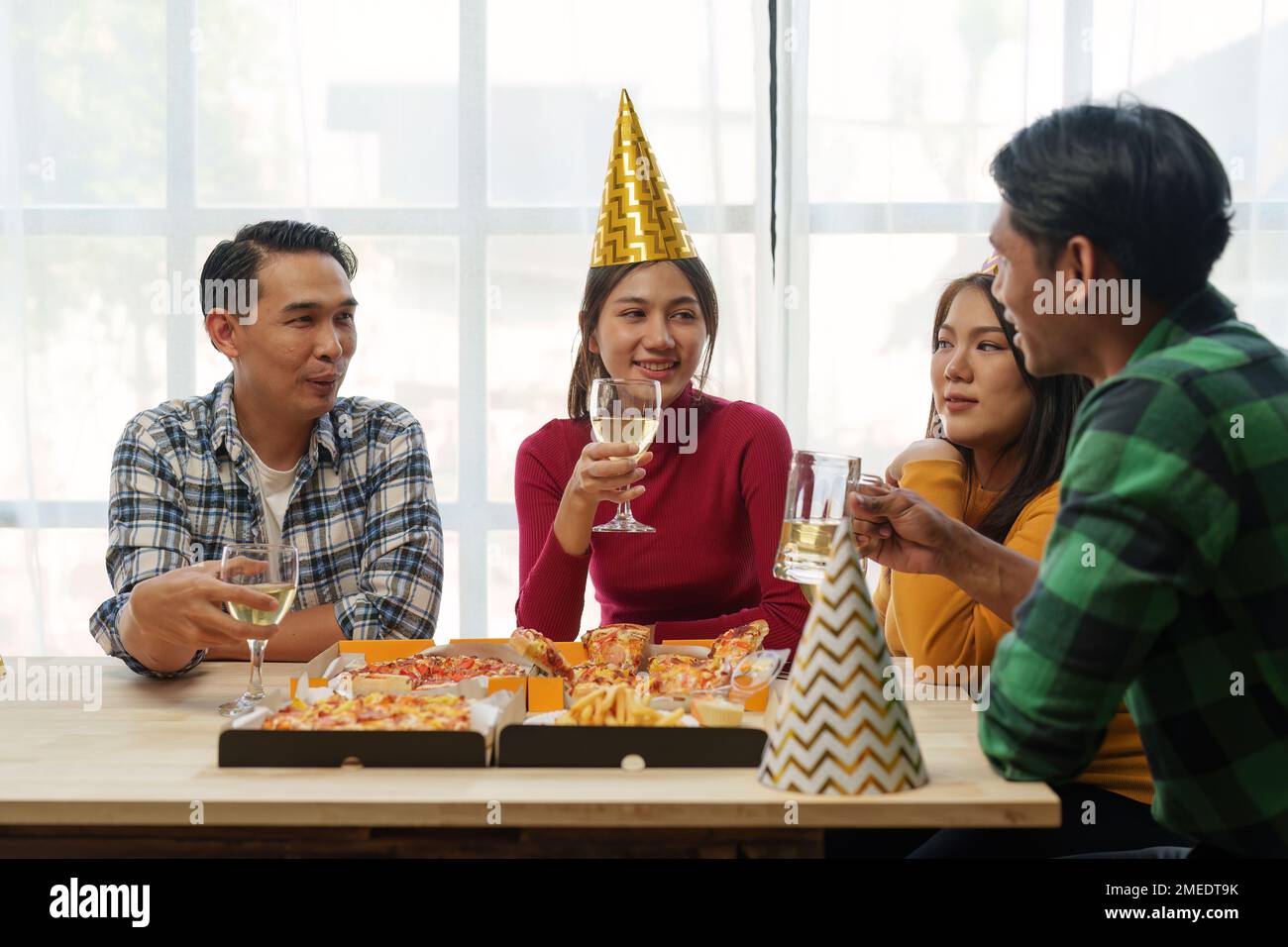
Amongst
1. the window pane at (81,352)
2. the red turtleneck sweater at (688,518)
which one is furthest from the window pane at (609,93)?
the red turtleneck sweater at (688,518)

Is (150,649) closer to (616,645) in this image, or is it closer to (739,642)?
(616,645)

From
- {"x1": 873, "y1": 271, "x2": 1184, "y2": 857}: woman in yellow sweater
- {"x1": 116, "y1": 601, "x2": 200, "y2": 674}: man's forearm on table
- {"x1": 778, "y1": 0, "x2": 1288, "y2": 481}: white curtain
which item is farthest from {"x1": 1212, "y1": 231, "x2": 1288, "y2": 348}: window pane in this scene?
{"x1": 116, "y1": 601, "x2": 200, "y2": 674}: man's forearm on table

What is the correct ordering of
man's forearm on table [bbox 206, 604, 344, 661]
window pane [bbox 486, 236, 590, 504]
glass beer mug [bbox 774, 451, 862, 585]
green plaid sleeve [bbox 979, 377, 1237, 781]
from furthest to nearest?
1. window pane [bbox 486, 236, 590, 504]
2. man's forearm on table [bbox 206, 604, 344, 661]
3. glass beer mug [bbox 774, 451, 862, 585]
4. green plaid sleeve [bbox 979, 377, 1237, 781]

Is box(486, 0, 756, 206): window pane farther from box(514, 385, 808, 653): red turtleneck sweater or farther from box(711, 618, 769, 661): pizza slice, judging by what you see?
box(711, 618, 769, 661): pizza slice

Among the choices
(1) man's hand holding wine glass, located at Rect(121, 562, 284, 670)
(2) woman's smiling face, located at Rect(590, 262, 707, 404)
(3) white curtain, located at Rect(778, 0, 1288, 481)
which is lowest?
(1) man's hand holding wine glass, located at Rect(121, 562, 284, 670)

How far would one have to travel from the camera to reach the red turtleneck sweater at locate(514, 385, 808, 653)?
2.08 m

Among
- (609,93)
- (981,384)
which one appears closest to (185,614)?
(981,384)

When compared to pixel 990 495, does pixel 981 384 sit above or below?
above

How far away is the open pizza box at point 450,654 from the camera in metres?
→ 1.32

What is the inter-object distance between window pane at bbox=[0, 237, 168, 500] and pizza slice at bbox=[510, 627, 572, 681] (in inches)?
90.3

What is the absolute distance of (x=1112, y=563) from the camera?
1021 millimetres

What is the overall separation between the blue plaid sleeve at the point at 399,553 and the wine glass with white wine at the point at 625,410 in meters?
0.48

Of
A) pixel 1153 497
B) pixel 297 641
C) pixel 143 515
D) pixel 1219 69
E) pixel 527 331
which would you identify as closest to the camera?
pixel 1153 497

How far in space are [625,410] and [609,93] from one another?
185cm
